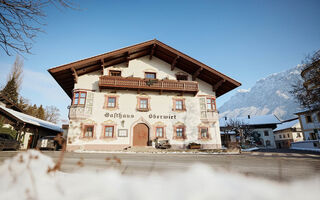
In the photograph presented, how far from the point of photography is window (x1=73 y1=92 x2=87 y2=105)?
14820mm

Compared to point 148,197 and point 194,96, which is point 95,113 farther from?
point 148,197

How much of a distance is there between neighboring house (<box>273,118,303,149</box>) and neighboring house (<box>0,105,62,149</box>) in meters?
50.0

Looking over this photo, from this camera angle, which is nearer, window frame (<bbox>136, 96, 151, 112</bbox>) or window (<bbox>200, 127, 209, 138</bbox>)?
window frame (<bbox>136, 96, 151, 112</bbox>)

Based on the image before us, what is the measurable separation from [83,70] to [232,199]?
16.6 meters

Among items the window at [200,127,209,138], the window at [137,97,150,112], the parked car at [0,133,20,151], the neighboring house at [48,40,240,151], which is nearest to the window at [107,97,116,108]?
the neighboring house at [48,40,240,151]

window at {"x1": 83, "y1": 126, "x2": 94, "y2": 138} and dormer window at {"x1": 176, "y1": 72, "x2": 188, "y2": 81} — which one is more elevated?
dormer window at {"x1": 176, "y1": 72, "x2": 188, "y2": 81}

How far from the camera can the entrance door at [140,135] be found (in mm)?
15133

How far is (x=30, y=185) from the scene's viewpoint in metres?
1.33

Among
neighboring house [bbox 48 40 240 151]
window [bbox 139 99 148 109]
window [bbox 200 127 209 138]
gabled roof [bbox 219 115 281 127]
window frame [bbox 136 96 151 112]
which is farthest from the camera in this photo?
gabled roof [bbox 219 115 281 127]

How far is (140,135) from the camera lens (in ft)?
50.2

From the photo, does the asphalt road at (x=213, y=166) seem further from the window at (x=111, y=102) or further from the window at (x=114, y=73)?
the window at (x=114, y=73)

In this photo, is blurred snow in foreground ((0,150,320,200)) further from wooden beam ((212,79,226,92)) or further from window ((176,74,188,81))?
window ((176,74,188,81))

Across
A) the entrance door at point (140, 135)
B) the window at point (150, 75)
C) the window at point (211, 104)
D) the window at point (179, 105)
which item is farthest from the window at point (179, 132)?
the window at point (150, 75)

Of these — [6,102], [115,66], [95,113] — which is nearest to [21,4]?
[95,113]
